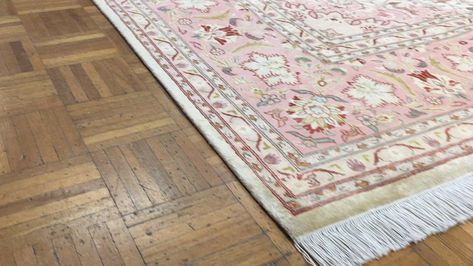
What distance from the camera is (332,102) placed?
1580 mm

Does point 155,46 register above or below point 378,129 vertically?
below

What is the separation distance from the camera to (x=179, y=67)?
1.72 m

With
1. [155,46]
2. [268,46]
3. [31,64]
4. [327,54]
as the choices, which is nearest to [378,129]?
[327,54]

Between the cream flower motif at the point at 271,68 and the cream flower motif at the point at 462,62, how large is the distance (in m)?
0.65

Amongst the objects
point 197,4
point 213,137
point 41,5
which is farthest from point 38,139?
point 197,4

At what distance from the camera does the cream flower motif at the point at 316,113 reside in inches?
57.7

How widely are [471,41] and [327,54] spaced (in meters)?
0.66

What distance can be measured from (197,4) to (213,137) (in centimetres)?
105

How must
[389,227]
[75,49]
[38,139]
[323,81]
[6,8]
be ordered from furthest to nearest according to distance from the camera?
[6,8] → [75,49] → [323,81] → [38,139] → [389,227]

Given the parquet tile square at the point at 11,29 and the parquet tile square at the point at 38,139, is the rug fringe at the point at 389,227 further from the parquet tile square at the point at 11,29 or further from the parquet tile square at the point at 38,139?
the parquet tile square at the point at 11,29

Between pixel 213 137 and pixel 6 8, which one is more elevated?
pixel 213 137

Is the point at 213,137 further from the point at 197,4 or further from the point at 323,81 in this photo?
the point at 197,4

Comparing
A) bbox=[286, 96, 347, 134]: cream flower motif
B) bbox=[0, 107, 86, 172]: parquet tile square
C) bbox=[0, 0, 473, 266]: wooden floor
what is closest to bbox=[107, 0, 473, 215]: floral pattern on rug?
bbox=[286, 96, 347, 134]: cream flower motif

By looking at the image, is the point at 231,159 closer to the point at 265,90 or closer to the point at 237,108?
the point at 237,108
